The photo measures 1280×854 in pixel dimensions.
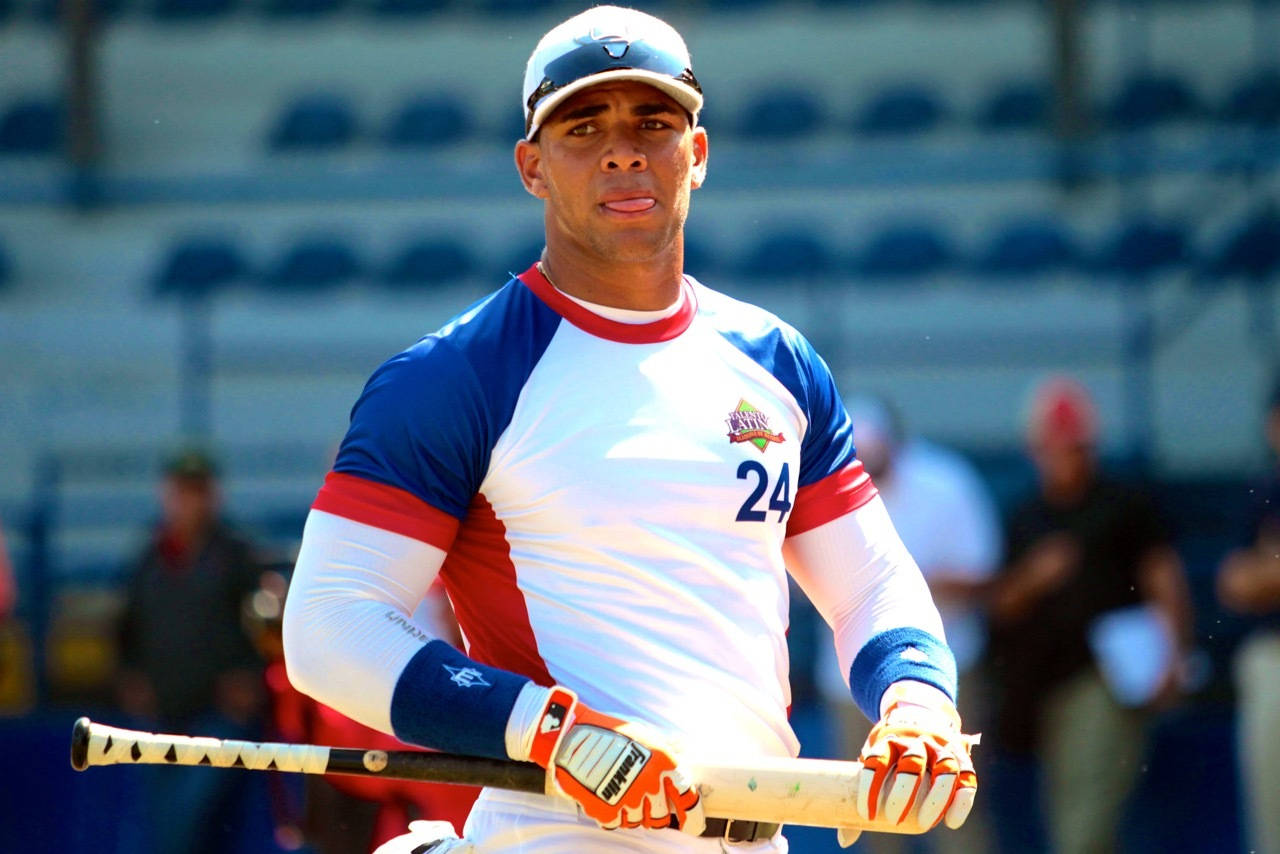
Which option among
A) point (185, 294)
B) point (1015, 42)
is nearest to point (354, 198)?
point (185, 294)

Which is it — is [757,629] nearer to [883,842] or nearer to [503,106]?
[883,842]

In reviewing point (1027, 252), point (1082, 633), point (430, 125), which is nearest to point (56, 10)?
point (430, 125)

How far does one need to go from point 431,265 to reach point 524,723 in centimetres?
970

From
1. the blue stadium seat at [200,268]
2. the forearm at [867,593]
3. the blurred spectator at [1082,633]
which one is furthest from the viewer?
the blue stadium seat at [200,268]

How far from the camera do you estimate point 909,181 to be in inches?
448

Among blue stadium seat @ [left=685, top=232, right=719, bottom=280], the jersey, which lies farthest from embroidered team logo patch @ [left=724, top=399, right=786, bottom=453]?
blue stadium seat @ [left=685, top=232, right=719, bottom=280]

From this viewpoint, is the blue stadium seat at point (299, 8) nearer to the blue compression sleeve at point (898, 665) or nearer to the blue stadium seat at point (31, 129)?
the blue stadium seat at point (31, 129)

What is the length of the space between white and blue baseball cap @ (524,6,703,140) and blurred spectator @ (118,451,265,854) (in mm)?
5176

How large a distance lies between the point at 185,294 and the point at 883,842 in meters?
5.80

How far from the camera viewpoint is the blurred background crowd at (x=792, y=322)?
712 cm

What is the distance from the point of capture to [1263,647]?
20.9 ft

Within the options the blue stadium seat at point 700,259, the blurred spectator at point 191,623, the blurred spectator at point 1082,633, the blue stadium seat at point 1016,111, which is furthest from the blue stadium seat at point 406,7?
the blurred spectator at point 1082,633

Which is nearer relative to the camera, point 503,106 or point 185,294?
point 185,294

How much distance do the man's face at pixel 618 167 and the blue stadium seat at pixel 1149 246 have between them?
8668mm
